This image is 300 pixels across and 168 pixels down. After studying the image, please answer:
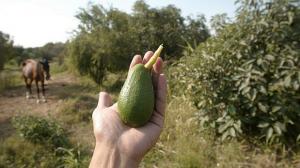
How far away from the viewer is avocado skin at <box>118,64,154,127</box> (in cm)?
218

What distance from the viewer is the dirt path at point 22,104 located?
7930 millimetres

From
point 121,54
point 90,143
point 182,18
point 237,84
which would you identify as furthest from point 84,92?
point 182,18

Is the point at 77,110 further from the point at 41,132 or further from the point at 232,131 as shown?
the point at 232,131

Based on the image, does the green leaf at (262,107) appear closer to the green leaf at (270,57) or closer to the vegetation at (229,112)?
the vegetation at (229,112)

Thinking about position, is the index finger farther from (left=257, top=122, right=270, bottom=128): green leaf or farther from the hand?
(left=257, top=122, right=270, bottom=128): green leaf

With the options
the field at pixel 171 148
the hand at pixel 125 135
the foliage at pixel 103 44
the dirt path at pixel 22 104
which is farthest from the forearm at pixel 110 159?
the foliage at pixel 103 44

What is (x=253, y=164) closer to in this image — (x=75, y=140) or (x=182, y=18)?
(x=75, y=140)

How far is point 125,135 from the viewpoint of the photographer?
2324 millimetres

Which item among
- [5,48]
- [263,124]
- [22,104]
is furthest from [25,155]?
[5,48]

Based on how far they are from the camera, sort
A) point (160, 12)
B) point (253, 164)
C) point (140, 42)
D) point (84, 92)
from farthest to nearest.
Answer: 1. point (160, 12)
2. point (140, 42)
3. point (84, 92)
4. point (253, 164)

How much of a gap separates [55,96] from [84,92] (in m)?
1.06

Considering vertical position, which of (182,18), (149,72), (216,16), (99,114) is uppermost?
(182,18)

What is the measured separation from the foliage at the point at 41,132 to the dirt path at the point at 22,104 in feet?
2.40

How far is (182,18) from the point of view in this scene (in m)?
18.1
